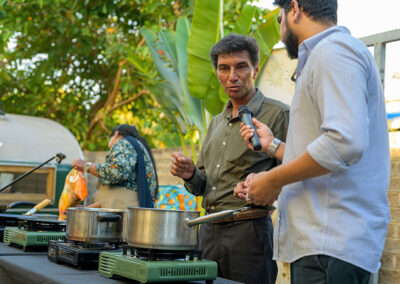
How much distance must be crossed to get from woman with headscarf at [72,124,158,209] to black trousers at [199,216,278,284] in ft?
5.40

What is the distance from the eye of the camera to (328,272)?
1382mm

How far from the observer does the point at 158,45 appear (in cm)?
607

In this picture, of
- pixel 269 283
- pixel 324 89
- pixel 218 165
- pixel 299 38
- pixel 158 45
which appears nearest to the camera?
pixel 324 89

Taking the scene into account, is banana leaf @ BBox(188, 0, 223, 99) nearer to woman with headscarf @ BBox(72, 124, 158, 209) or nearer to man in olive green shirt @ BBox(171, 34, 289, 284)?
woman with headscarf @ BBox(72, 124, 158, 209)

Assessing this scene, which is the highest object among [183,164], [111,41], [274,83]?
[111,41]

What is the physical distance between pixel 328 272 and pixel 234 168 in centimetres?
107

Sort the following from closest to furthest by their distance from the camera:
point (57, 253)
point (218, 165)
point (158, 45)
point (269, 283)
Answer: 1. point (57, 253)
2. point (269, 283)
3. point (218, 165)
4. point (158, 45)

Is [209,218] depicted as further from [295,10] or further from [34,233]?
[34,233]

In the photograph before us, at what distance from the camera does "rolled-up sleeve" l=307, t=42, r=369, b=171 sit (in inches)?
52.3

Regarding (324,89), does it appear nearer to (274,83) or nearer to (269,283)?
(269,283)

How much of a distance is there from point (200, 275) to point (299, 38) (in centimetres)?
82

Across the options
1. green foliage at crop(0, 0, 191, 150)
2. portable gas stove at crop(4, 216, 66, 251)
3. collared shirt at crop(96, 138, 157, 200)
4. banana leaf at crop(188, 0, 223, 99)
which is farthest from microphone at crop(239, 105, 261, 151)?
green foliage at crop(0, 0, 191, 150)

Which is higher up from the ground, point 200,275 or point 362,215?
point 362,215

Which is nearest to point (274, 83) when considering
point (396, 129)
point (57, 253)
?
point (396, 129)
